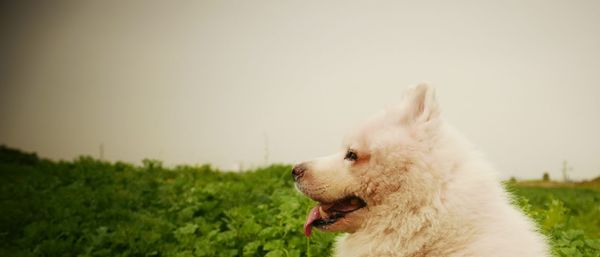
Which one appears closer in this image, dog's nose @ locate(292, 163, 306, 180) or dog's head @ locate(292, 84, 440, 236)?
dog's head @ locate(292, 84, 440, 236)

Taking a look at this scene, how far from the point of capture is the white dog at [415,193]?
2.64m

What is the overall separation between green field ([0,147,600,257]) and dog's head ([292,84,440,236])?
1576mm

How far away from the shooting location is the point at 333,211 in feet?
10.2

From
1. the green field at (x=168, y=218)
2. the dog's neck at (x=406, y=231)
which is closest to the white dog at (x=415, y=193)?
the dog's neck at (x=406, y=231)

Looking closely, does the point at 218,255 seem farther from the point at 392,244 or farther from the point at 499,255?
the point at 499,255

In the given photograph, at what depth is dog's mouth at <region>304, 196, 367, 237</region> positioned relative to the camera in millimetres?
3035

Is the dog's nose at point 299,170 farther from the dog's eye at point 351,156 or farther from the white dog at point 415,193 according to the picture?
the dog's eye at point 351,156

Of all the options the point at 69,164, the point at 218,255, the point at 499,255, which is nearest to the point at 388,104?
the point at 499,255

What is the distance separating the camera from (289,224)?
5.38 metres

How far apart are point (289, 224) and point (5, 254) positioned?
14.2 ft

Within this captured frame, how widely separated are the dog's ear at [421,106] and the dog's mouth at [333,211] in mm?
605

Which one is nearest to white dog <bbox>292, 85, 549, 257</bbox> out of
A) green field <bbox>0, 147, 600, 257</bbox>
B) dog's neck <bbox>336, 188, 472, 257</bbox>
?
dog's neck <bbox>336, 188, 472, 257</bbox>

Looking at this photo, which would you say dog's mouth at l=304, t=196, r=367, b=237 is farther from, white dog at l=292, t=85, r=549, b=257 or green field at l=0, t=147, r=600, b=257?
green field at l=0, t=147, r=600, b=257

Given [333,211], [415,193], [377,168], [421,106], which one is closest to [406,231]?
[415,193]
